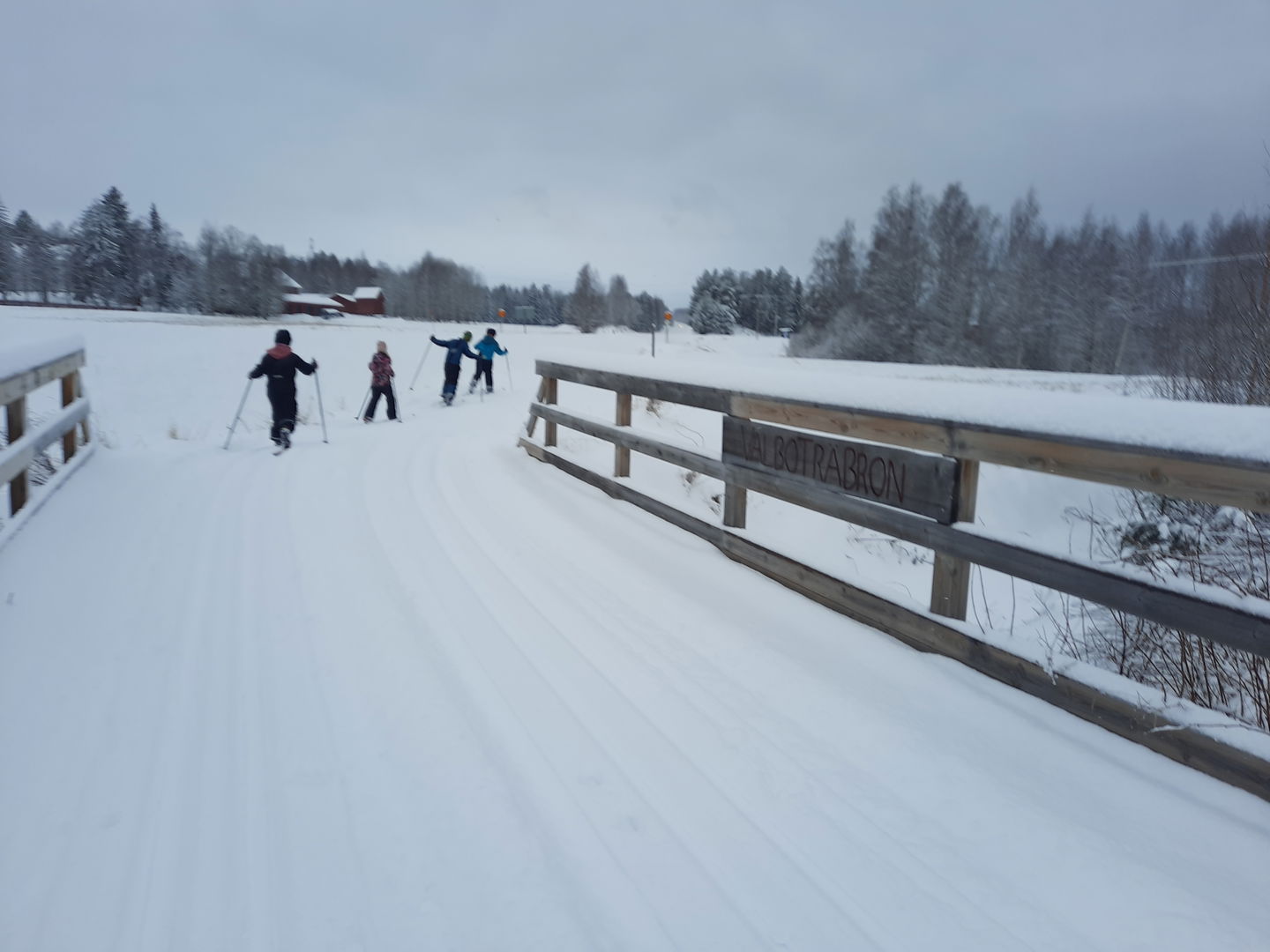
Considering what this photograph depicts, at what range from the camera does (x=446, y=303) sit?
4173 inches

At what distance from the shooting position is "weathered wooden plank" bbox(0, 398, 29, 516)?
638 centimetres

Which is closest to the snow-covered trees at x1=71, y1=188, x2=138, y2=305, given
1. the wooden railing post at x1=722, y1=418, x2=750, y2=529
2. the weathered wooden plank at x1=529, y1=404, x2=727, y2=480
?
the weathered wooden plank at x1=529, y1=404, x2=727, y2=480

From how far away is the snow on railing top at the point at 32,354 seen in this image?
20.6 ft

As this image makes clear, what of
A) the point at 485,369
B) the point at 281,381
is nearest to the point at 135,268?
the point at 485,369

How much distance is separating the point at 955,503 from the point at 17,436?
300 inches

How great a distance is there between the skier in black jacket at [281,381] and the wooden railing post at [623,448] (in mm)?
5933

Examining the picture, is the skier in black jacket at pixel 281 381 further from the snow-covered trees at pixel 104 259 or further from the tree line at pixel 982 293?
the snow-covered trees at pixel 104 259

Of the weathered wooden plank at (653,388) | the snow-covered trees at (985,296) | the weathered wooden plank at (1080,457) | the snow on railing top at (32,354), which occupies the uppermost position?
the snow-covered trees at (985,296)

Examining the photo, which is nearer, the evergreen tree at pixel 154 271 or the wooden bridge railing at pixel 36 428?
the wooden bridge railing at pixel 36 428

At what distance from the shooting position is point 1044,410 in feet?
11.0

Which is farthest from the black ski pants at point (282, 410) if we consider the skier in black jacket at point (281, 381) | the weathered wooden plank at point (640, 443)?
the weathered wooden plank at point (640, 443)

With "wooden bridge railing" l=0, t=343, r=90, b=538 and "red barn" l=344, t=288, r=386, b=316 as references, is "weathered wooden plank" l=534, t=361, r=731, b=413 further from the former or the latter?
"red barn" l=344, t=288, r=386, b=316

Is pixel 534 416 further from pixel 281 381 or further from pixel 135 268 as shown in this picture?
pixel 135 268

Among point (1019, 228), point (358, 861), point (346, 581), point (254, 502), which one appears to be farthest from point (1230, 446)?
point (1019, 228)
